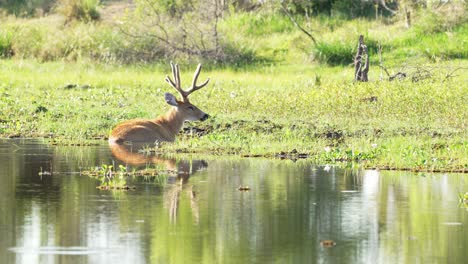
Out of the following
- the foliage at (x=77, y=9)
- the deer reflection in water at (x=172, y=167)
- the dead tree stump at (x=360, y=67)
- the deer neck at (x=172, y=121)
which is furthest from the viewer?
the foliage at (x=77, y=9)

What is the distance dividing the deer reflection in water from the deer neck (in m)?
1.12

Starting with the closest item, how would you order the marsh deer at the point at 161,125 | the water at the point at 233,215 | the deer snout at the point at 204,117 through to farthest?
the water at the point at 233,215 → the marsh deer at the point at 161,125 → the deer snout at the point at 204,117

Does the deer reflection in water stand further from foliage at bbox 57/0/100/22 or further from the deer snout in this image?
foliage at bbox 57/0/100/22

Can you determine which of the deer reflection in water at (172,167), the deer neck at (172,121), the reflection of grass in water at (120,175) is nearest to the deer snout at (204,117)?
the deer neck at (172,121)

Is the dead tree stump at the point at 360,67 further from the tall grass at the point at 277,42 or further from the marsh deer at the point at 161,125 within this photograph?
the marsh deer at the point at 161,125

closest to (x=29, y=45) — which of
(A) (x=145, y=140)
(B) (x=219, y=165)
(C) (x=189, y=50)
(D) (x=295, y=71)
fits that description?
(C) (x=189, y=50)

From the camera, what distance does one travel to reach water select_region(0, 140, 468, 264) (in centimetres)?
853

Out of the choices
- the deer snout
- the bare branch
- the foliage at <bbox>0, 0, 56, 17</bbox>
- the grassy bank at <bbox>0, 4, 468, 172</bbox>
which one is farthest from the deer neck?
the foliage at <bbox>0, 0, 56, 17</bbox>

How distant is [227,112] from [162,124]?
2216 mm

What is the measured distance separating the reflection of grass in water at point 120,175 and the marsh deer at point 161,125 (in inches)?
112

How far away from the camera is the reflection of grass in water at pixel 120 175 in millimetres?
11750

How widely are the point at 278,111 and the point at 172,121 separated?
219 centimetres

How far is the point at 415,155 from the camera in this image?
13.6m

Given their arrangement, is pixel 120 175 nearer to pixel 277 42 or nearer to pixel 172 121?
pixel 172 121
